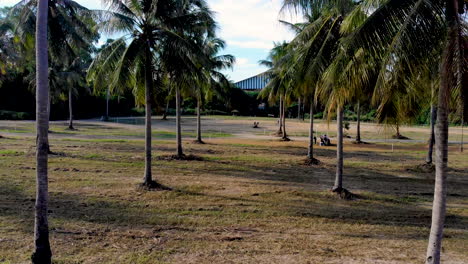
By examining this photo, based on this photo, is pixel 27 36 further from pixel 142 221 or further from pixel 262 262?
pixel 262 262

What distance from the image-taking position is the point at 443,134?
555 centimetres

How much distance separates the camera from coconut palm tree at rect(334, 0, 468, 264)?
5203 mm

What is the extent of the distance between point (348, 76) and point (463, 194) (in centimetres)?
910

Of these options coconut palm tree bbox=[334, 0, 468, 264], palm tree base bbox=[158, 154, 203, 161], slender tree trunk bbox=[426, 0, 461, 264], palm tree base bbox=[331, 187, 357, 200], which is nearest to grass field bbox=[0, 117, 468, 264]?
palm tree base bbox=[331, 187, 357, 200]

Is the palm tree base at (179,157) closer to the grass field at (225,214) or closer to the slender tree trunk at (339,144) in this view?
the grass field at (225,214)

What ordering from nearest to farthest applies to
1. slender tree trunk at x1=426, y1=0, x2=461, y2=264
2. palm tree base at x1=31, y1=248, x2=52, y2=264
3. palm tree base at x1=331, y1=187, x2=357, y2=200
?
slender tree trunk at x1=426, y1=0, x2=461, y2=264 → palm tree base at x1=31, y1=248, x2=52, y2=264 → palm tree base at x1=331, y1=187, x2=357, y2=200

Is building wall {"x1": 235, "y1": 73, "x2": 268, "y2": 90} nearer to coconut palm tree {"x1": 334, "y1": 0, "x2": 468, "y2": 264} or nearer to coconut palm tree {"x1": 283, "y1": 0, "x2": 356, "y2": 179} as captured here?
coconut palm tree {"x1": 283, "y1": 0, "x2": 356, "y2": 179}

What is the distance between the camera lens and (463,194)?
42.6ft

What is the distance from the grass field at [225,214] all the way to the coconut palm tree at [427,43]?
2.08 m

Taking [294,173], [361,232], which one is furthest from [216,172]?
[361,232]

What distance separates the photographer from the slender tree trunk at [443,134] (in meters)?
5.17

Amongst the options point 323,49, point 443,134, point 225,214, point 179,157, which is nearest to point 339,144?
point 323,49

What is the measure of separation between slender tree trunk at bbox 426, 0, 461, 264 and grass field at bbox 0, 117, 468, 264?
143 centimetres

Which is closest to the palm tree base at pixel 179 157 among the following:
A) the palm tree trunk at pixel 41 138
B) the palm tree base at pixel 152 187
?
the palm tree base at pixel 152 187
